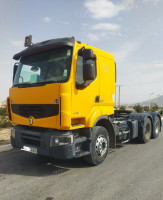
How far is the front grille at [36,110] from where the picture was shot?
3928 millimetres

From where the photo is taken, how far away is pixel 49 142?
3992 mm

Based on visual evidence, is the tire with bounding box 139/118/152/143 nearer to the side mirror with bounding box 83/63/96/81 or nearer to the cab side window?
the cab side window

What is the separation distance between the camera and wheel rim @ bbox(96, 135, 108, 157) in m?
4.72

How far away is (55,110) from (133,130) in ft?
12.6

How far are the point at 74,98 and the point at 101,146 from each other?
161 cm

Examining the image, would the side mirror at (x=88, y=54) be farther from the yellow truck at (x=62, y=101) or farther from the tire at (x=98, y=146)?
the tire at (x=98, y=146)

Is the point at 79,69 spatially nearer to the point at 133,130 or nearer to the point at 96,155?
the point at 96,155

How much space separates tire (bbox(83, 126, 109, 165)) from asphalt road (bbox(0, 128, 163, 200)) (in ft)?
0.64

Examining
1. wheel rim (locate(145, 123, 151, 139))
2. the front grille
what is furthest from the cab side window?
A: wheel rim (locate(145, 123, 151, 139))

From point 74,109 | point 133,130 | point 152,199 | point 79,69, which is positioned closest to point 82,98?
point 74,109

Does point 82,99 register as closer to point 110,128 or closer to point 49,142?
point 49,142

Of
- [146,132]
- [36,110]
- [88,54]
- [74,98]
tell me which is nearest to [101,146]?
[74,98]

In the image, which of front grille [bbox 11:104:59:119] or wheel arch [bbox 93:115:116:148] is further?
wheel arch [bbox 93:115:116:148]

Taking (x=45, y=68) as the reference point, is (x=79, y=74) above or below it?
below
